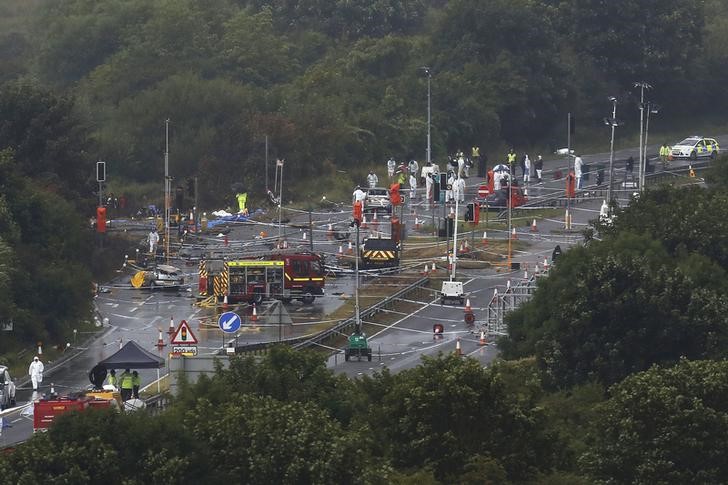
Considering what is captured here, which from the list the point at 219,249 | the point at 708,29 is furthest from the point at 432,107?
the point at 219,249

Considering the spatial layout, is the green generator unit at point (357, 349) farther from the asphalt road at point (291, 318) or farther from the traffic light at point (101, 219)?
the traffic light at point (101, 219)

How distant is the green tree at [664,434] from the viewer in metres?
43.1

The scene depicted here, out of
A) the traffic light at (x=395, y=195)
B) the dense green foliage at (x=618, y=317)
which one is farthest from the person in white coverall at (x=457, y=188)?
the dense green foliage at (x=618, y=317)

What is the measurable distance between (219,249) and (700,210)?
2211cm

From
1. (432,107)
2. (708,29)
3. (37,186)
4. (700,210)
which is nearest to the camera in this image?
(700,210)

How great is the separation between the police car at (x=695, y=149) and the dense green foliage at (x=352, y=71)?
10207mm

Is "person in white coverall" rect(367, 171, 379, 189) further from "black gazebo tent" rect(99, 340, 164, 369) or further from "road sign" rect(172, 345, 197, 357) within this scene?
"black gazebo tent" rect(99, 340, 164, 369)

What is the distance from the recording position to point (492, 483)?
133 ft

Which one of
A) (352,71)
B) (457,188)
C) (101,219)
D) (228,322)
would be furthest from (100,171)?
(352,71)

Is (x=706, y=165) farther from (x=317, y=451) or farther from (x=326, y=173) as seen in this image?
(x=317, y=451)

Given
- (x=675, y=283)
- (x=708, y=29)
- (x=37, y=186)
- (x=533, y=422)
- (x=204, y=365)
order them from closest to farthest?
(x=533, y=422) → (x=204, y=365) → (x=675, y=283) → (x=37, y=186) → (x=708, y=29)

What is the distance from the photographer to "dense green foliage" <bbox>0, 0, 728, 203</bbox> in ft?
354

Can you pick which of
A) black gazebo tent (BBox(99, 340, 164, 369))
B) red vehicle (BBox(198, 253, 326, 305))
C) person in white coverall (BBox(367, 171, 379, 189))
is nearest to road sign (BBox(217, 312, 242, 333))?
black gazebo tent (BBox(99, 340, 164, 369))

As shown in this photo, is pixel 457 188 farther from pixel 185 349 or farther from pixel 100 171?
pixel 185 349
